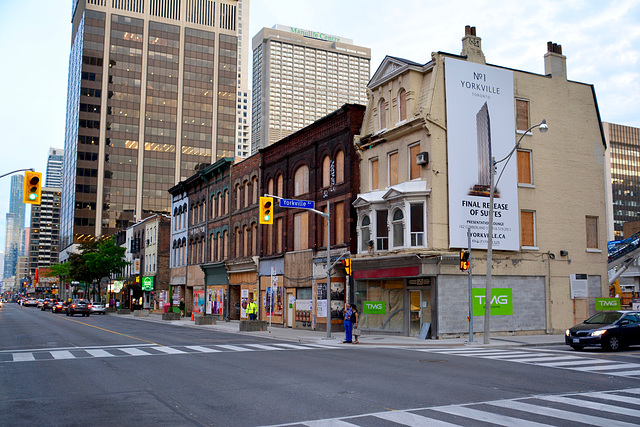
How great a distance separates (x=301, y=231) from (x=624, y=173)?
14021 centimetres

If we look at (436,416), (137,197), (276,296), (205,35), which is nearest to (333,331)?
(276,296)

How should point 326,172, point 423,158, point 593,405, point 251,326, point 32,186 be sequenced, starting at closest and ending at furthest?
point 593,405, point 32,186, point 423,158, point 251,326, point 326,172

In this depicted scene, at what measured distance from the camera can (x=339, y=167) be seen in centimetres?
3581

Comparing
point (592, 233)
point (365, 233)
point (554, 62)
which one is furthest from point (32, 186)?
point (592, 233)

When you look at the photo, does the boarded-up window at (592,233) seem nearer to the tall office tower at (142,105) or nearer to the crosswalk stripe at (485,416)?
the crosswalk stripe at (485,416)

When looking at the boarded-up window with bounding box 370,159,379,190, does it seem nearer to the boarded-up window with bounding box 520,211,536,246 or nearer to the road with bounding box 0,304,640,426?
the boarded-up window with bounding box 520,211,536,246

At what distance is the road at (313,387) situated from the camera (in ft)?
31.7

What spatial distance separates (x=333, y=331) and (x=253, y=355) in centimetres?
1508

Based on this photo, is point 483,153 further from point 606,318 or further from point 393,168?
point 606,318

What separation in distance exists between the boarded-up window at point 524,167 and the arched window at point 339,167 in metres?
10.2

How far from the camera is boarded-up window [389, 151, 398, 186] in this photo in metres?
31.6

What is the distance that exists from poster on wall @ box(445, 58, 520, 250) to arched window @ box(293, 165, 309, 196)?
40.4ft

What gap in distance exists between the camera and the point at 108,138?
130125 mm

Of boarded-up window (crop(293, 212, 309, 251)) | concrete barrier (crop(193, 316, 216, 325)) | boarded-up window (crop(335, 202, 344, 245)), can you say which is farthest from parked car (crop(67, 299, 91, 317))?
boarded-up window (crop(335, 202, 344, 245))
